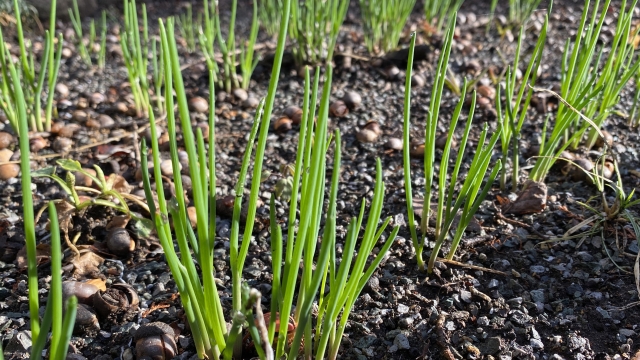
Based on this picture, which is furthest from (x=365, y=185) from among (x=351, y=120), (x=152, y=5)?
(x=152, y=5)

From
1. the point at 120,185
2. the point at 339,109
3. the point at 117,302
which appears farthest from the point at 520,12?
the point at 117,302

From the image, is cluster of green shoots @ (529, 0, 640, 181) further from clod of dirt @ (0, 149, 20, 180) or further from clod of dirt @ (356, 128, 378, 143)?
clod of dirt @ (0, 149, 20, 180)

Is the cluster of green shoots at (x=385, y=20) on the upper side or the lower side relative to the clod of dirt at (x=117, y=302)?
upper

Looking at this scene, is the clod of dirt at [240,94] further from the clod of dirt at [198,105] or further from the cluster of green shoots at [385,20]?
the cluster of green shoots at [385,20]

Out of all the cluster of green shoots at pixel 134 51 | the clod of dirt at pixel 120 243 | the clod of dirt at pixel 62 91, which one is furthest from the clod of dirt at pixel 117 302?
the clod of dirt at pixel 62 91

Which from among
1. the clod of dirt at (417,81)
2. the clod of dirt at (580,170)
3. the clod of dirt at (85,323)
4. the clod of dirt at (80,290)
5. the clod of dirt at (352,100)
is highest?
the clod of dirt at (417,81)

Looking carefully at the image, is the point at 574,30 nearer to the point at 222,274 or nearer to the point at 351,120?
the point at 351,120
